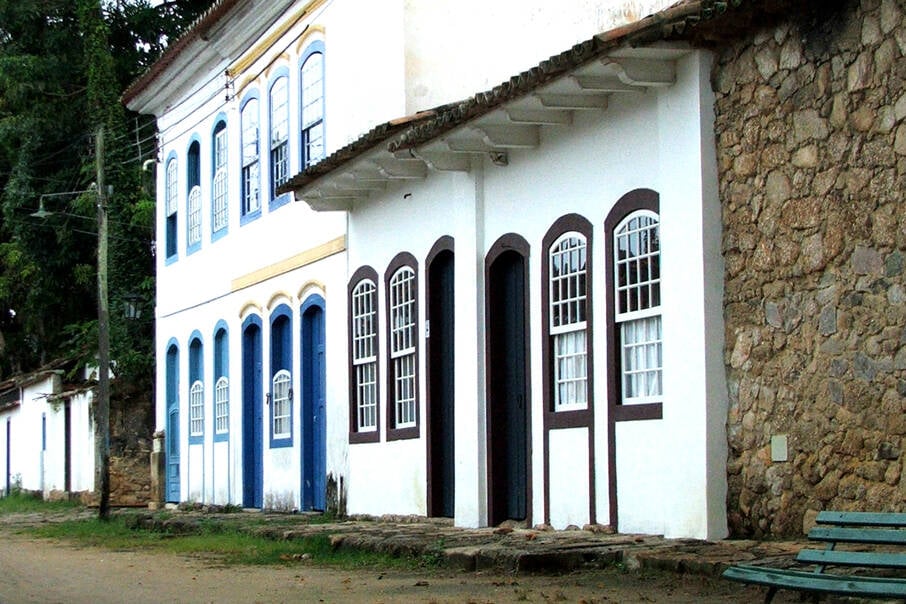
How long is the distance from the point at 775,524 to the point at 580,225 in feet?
11.7

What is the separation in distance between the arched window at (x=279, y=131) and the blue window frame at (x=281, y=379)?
168 centimetres

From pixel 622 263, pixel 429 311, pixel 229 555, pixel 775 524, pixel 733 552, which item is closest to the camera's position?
pixel 733 552

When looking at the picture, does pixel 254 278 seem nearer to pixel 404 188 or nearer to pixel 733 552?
pixel 404 188

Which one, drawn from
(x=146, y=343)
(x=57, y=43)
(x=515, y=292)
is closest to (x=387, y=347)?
(x=515, y=292)

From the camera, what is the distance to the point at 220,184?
2439 cm

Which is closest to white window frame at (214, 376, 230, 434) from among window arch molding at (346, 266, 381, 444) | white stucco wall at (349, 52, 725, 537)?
window arch molding at (346, 266, 381, 444)

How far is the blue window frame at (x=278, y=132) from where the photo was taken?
2144 centimetres

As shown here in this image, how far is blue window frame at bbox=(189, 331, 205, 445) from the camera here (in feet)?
83.1

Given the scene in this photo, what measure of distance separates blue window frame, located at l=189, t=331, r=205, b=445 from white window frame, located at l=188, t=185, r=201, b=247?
1.52 meters

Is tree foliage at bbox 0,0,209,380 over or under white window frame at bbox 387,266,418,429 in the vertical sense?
over

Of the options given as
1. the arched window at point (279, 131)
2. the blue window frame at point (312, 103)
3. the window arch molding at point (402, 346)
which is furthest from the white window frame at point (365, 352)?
the arched window at point (279, 131)

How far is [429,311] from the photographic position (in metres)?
16.6

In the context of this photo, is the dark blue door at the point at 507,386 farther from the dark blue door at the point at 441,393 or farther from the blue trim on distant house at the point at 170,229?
the blue trim on distant house at the point at 170,229

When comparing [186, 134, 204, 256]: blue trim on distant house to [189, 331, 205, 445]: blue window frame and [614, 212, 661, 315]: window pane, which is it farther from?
[614, 212, 661, 315]: window pane
